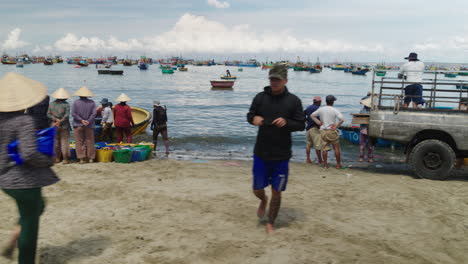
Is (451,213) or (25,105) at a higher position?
(25,105)

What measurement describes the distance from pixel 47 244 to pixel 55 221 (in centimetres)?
80

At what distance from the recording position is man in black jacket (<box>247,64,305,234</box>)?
4488 millimetres

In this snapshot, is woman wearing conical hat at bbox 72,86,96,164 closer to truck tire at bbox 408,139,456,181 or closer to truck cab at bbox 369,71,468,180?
truck cab at bbox 369,71,468,180

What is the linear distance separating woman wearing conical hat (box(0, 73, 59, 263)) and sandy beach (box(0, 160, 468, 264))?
0.94 meters

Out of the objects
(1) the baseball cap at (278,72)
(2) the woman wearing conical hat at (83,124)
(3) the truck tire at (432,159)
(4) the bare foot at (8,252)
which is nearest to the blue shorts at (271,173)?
(1) the baseball cap at (278,72)

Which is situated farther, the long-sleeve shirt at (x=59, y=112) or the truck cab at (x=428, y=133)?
the long-sleeve shirt at (x=59, y=112)

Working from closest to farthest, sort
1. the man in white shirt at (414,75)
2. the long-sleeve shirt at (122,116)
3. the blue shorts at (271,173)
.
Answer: the blue shorts at (271,173) < the man in white shirt at (414,75) < the long-sleeve shirt at (122,116)

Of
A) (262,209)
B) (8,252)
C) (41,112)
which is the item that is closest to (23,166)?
(8,252)

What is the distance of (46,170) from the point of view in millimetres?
3516

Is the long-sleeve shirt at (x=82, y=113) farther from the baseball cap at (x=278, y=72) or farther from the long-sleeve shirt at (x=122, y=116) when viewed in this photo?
the baseball cap at (x=278, y=72)

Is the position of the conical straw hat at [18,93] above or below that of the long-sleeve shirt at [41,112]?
above

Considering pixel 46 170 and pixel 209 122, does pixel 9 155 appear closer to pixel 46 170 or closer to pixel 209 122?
pixel 46 170

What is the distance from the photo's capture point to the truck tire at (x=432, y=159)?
8016mm

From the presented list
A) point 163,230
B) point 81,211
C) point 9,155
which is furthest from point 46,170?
point 81,211
